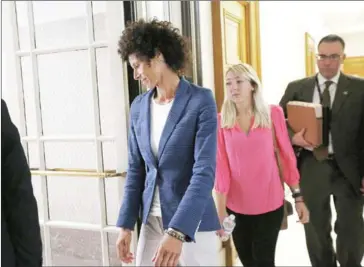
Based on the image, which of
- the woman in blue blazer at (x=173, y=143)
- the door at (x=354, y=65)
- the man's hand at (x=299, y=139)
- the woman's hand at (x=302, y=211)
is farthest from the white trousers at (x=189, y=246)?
the door at (x=354, y=65)

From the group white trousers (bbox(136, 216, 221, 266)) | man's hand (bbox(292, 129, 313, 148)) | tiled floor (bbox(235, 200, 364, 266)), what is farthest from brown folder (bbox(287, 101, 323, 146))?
white trousers (bbox(136, 216, 221, 266))

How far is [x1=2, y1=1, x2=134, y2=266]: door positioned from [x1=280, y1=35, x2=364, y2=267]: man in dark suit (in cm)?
65

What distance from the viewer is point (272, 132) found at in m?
1.05

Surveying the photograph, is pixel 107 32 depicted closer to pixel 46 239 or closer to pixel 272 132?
pixel 272 132

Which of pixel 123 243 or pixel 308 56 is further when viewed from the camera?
pixel 123 243

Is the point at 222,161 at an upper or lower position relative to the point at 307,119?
lower

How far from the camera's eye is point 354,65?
1.01 metres

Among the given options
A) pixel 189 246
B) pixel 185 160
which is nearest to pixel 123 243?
pixel 189 246

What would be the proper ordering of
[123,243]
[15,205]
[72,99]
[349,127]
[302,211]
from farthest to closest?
[72,99] → [123,243] → [302,211] → [349,127] → [15,205]

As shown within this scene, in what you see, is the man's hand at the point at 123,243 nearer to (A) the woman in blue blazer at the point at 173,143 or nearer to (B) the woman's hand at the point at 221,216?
(A) the woman in blue blazer at the point at 173,143

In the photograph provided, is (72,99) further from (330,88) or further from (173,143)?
(330,88)

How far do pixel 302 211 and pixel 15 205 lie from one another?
0.74 m

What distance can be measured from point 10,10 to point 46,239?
90 centimetres

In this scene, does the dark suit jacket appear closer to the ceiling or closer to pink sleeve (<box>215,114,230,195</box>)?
the ceiling
